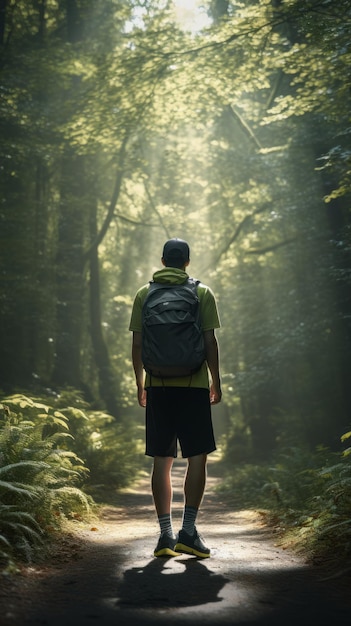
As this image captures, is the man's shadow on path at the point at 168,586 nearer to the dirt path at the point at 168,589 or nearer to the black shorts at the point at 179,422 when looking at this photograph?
the dirt path at the point at 168,589

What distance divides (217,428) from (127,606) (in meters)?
47.5

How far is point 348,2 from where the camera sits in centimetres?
985

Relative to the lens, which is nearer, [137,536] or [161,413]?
[161,413]

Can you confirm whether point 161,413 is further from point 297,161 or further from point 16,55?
point 16,55

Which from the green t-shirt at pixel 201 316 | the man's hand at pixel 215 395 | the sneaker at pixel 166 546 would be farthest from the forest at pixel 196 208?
the green t-shirt at pixel 201 316

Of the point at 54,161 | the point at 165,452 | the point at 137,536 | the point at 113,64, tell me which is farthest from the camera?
the point at 54,161

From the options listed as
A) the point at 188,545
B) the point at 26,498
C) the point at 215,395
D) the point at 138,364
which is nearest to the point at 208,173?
the point at 138,364

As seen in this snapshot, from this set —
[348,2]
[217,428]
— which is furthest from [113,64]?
[217,428]

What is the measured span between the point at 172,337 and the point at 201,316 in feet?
1.35

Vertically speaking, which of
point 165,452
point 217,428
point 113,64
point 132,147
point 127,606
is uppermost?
point 132,147

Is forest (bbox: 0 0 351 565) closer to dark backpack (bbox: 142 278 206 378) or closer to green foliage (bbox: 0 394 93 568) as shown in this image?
green foliage (bbox: 0 394 93 568)

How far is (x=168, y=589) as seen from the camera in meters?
3.86

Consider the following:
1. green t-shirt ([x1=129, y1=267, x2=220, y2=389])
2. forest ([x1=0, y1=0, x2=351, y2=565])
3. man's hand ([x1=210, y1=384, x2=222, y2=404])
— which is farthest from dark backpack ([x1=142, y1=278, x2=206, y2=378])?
forest ([x1=0, y1=0, x2=351, y2=565])

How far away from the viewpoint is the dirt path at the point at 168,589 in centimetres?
329
